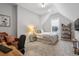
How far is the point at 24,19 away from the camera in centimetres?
211

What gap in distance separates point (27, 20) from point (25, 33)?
0.25 m

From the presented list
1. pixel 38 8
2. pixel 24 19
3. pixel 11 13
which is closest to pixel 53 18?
pixel 38 8

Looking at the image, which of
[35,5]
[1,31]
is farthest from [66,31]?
[1,31]

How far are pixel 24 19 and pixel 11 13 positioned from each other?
0.26 meters

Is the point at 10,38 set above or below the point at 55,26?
below

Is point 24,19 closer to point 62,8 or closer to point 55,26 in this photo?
point 55,26

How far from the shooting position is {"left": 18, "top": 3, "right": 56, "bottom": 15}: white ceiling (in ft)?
6.81

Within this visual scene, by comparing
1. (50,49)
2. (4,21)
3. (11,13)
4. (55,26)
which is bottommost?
(50,49)

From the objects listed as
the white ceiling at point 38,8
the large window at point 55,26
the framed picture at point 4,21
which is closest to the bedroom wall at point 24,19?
the white ceiling at point 38,8

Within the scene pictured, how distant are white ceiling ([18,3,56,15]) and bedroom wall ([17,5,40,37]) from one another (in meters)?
0.07

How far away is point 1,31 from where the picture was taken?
2.05 m

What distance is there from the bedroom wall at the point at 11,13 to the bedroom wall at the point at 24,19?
0.07 meters

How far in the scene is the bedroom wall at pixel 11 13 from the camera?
6.69 feet

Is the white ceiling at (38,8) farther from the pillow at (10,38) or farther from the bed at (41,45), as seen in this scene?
the pillow at (10,38)
